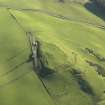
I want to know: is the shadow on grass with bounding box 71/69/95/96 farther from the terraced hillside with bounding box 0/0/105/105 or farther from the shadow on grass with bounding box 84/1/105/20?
the shadow on grass with bounding box 84/1/105/20

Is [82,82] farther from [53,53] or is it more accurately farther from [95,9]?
[95,9]

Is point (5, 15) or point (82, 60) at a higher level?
point (5, 15)

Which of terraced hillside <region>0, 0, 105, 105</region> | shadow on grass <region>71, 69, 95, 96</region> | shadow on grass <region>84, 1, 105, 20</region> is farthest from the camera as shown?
shadow on grass <region>84, 1, 105, 20</region>

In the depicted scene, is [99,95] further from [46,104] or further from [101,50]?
[101,50]

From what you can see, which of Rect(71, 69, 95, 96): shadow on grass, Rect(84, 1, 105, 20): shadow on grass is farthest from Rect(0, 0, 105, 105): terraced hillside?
Rect(84, 1, 105, 20): shadow on grass

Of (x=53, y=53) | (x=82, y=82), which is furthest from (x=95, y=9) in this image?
(x=82, y=82)

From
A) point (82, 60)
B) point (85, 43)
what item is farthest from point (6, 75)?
point (85, 43)
